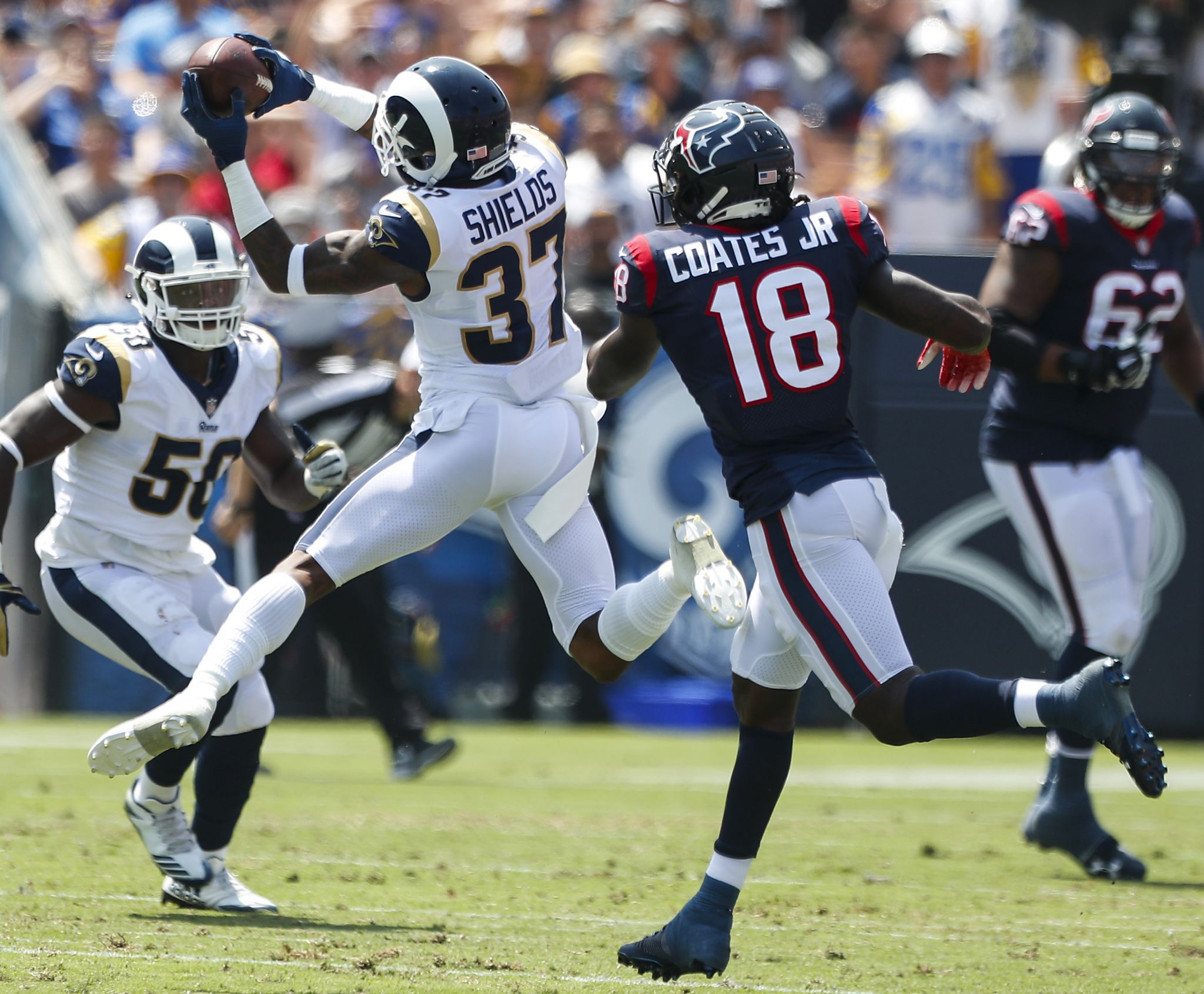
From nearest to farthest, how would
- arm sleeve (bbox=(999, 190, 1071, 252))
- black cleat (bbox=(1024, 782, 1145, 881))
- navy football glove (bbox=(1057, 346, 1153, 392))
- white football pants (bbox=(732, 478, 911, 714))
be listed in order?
white football pants (bbox=(732, 478, 911, 714)) → navy football glove (bbox=(1057, 346, 1153, 392)) → black cleat (bbox=(1024, 782, 1145, 881)) → arm sleeve (bbox=(999, 190, 1071, 252))

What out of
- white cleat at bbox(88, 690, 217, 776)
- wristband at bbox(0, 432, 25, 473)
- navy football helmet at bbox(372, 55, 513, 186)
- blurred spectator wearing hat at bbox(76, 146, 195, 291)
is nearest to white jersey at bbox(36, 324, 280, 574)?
wristband at bbox(0, 432, 25, 473)

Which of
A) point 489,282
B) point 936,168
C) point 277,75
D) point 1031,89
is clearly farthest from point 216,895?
point 1031,89

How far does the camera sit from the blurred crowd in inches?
366

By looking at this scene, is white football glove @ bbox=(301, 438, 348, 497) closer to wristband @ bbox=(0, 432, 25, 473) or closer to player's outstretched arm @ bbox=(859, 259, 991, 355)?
wristband @ bbox=(0, 432, 25, 473)

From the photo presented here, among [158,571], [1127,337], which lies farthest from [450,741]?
[1127,337]

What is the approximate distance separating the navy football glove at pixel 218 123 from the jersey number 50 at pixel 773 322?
1.30 m

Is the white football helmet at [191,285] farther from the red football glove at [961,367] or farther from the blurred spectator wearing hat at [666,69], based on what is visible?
the blurred spectator wearing hat at [666,69]

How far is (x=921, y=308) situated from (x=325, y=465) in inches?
63.3

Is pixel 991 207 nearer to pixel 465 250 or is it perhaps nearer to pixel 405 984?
pixel 465 250

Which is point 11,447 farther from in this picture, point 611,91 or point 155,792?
point 611,91

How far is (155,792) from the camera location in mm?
4566

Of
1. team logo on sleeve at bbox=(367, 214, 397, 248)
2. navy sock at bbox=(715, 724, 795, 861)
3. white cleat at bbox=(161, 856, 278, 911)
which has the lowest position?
white cleat at bbox=(161, 856, 278, 911)

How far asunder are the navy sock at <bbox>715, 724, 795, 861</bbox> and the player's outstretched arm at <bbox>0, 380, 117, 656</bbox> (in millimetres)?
1858

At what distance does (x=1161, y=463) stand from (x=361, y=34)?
558cm
